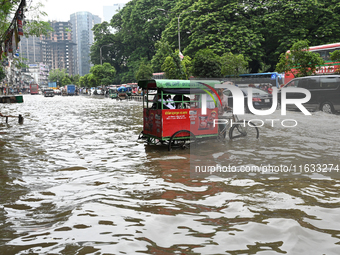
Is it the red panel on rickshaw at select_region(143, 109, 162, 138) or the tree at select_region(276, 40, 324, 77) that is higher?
the tree at select_region(276, 40, 324, 77)

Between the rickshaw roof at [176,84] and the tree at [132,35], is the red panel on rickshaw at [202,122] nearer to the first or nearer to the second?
the rickshaw roof at [176,84]

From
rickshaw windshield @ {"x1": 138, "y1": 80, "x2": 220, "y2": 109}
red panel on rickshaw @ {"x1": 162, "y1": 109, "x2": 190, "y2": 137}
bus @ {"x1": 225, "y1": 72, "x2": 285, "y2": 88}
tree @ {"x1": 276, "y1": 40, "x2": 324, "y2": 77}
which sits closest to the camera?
rickshaw windshield @ {"x1": 138, "y1": 80, "x2": 220, "y2": 109}

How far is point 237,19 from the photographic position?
40.5 metres

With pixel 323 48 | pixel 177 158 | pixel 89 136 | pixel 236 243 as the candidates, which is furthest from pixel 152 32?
pixel 236 243

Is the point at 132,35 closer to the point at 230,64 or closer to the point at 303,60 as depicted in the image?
the point at 230,64

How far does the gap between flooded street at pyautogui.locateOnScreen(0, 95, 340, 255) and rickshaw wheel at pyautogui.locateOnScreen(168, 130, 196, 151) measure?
0.93 ft

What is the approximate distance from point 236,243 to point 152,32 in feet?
197

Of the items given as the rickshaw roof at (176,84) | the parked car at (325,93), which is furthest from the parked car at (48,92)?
the rickshaw roof at (176,84)

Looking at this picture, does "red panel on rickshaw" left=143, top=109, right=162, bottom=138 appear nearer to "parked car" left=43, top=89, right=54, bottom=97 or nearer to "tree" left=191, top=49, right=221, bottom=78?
"tree" left=191, top=49, right=221, bottom=78

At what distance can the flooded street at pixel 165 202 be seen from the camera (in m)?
→ 3.91

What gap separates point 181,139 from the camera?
932 cm

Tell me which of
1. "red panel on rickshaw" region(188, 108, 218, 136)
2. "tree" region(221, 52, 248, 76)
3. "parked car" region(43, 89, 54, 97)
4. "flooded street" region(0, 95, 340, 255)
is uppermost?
"tree" region(221, 52, 248, 76)

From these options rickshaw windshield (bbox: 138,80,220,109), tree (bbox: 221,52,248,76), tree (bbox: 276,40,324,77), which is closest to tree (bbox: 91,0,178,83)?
tree (bbox: 221,52,248,76)

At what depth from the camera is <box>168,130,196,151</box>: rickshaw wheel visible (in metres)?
9.19
